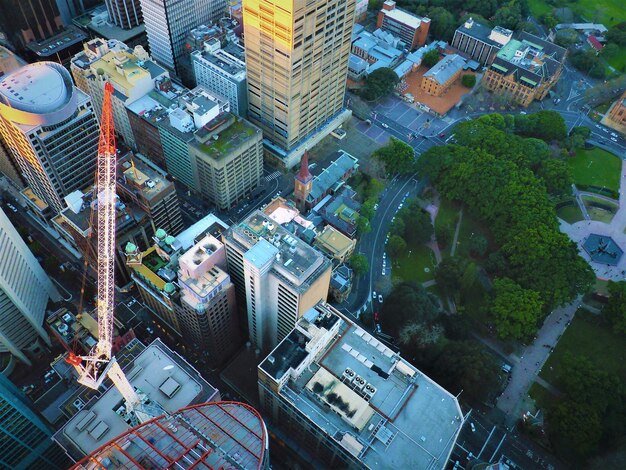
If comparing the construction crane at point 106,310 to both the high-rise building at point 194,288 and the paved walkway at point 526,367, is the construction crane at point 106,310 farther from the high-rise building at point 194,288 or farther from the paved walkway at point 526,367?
the paved walkway at point 526,367

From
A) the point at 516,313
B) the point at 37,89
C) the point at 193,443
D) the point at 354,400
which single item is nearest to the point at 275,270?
the point at 354,400

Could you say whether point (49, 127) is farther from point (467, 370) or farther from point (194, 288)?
point (467, 370)

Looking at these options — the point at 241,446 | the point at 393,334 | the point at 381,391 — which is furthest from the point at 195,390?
the point at 393,334

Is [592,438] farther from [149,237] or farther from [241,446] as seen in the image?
[149,237]

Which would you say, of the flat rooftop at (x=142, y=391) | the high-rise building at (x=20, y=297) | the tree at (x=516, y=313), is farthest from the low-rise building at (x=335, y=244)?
the high-rise building at (x=20, y=297)

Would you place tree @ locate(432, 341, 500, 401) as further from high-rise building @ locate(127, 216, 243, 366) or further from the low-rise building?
high-rise building @ locate(127, 216, 243, 366)

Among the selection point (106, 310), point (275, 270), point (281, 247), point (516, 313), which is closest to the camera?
point (106, 310)

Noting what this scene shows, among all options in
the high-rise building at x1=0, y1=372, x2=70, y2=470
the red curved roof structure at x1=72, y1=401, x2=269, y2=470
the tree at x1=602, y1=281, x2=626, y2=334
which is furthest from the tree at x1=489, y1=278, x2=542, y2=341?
the high-rise building at x1=0, y1=372, x2=70, y2=470
